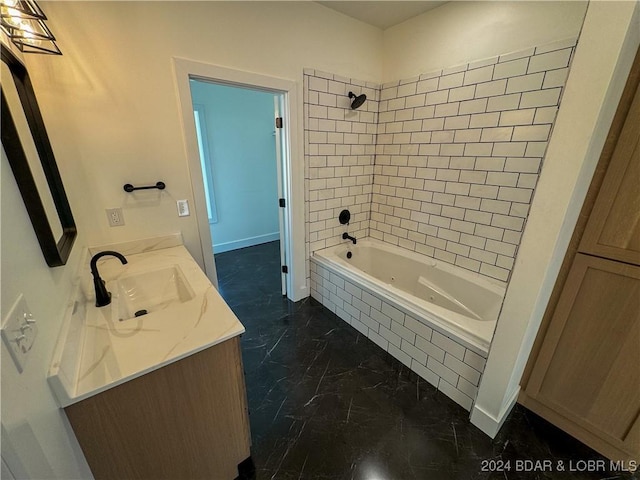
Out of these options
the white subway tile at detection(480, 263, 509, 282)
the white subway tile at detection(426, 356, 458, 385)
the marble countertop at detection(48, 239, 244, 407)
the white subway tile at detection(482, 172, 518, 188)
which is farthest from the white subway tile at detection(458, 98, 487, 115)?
the marble countertop at detection(48, 239, 244, 407)

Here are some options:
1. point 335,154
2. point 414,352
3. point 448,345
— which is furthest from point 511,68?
point 414,352

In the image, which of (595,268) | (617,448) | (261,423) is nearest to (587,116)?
(595,268)

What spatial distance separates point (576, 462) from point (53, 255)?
2401 mm

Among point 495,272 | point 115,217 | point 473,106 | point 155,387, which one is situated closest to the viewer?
point 155,387

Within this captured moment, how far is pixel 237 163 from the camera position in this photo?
3.69 meters

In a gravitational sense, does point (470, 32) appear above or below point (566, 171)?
above

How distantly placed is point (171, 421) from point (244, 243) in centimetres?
326

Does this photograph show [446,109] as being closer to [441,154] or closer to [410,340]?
[441,154]

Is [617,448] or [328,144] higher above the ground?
[328,144]

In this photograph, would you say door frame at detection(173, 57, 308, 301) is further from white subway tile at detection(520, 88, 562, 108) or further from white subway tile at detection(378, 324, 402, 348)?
white subway tile at detection(520, 88, 562, 108)

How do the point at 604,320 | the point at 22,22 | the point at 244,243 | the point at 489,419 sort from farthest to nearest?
the point at 244,243
the point at 489,419
the point at 604,320
the point at 22,22

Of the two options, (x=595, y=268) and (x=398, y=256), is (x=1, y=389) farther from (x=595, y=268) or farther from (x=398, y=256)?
(x=398, y=256)

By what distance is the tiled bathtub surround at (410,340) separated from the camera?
1506 millimetres

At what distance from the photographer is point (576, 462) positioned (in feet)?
4.24
